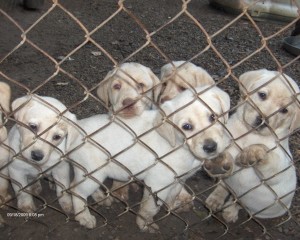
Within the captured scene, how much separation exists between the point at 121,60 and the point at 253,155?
3116 mm

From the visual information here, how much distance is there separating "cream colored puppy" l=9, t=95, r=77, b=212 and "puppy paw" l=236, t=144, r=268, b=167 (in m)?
1.00

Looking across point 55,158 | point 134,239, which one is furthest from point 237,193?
point 55,158

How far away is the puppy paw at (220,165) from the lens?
2.89 m

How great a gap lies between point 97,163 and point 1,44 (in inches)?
121

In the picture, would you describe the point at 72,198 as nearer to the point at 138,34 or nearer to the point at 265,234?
the point at 265,234

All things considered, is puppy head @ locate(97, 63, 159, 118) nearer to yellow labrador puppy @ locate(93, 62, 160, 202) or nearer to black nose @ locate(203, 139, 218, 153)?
yellow labrador puppy @ locate(93, 62, 160, 202)

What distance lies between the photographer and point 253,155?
2795 millimetres

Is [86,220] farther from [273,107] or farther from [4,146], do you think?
[273,107]

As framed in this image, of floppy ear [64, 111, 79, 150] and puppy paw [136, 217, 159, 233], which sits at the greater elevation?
floppy ear [64, 111, 79, 150]

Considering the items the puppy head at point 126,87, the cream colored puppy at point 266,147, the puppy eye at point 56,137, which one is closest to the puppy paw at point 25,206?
the puppy eye at point 56,137

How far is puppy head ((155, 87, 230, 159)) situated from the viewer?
284 cm

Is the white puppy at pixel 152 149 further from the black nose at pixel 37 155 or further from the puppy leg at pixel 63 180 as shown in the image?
the black nose at pixel 37 155

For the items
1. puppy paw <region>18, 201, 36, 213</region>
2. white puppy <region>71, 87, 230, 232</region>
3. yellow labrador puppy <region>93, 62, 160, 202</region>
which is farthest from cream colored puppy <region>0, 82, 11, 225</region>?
yellow labrador puppy <region>93, 62, 160, 202</region>

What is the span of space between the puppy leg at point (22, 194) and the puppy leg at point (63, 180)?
0.60 ft
